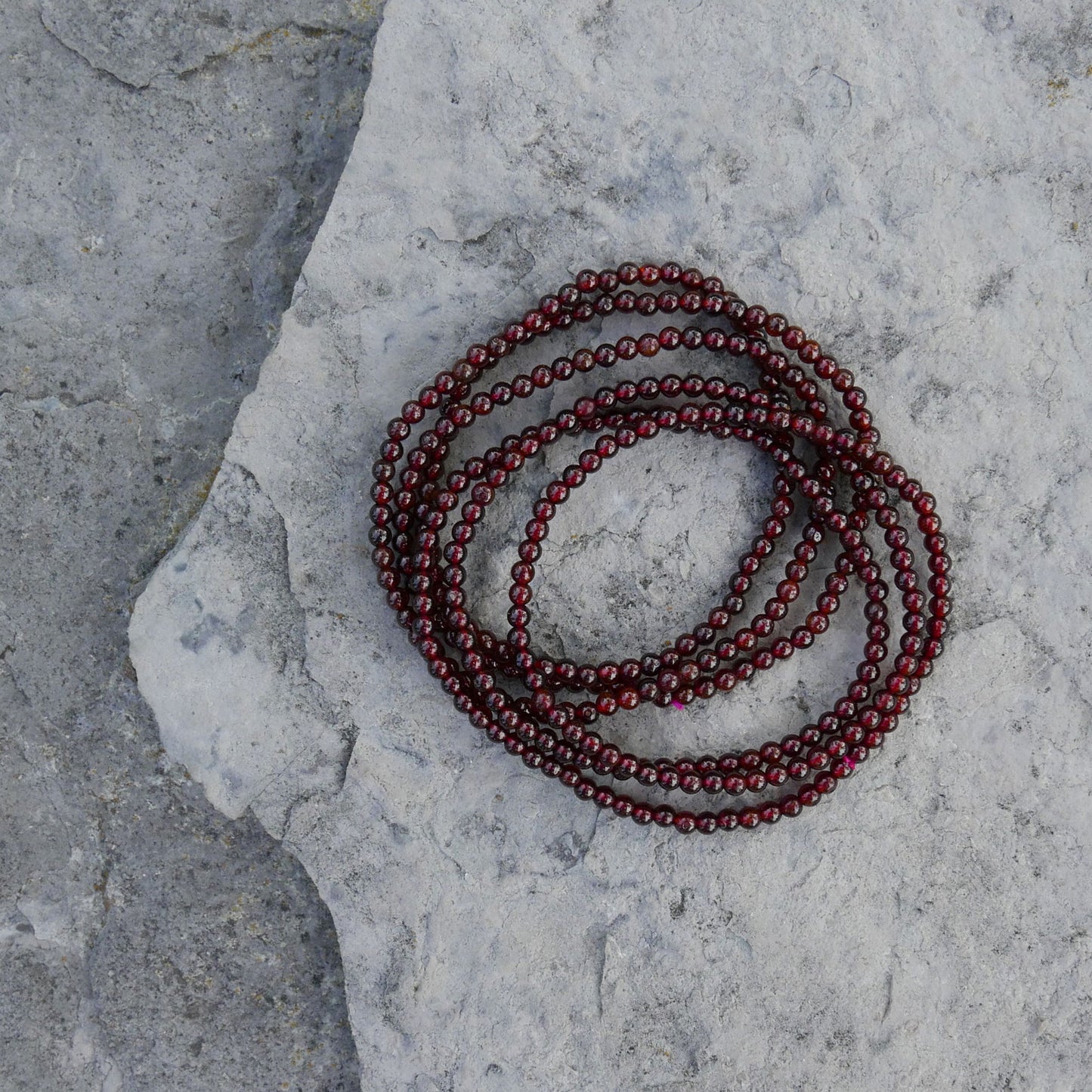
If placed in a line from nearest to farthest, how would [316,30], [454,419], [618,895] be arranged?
[454,419] → [618,895] → [316,30]

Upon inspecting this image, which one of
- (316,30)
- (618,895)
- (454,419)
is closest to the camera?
(454,419)

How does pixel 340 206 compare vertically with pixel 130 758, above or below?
above

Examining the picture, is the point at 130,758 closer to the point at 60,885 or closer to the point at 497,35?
the point at 60,885

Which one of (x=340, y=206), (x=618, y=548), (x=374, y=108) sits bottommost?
(x=618, y=548)

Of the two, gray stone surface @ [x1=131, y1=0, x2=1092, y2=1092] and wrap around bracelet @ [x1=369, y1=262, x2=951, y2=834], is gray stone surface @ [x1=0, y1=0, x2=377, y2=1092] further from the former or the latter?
wrap around bracelet @ [x1=369, y1=262, x2=951, y2=834]

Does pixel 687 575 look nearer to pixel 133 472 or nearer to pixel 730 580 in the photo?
pixel 730 580

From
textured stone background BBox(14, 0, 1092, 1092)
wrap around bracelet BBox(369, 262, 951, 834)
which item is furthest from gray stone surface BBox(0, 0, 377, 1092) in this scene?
wrap around bracelet BBox(369, 262, 951, 834)

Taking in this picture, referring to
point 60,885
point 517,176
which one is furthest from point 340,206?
point 60,885

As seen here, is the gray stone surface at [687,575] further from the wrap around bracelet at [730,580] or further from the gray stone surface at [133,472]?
the gray stone surface at [133,472]
